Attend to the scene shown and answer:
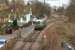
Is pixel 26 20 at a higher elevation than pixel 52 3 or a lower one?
lower

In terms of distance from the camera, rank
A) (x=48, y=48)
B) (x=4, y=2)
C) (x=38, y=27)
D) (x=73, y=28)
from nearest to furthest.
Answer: (x=48, y=48) → (x=73, y=28) → (x=38, y=27) → (x=4, y=2)

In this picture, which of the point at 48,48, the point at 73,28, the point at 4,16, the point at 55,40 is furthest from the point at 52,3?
the point at 48,48

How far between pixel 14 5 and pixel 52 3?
2094mm

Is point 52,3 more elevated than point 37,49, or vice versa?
point 52,3

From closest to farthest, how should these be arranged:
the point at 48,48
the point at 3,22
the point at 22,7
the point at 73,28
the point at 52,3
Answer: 1. the point at 48,48
2. the point at 73,28
3. the point at 3,22
4. the point at 52,3
5. the point at 22,7

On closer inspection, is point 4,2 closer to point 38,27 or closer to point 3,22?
point 3,22

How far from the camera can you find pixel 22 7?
1383cm

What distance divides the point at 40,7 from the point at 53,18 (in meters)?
1.11

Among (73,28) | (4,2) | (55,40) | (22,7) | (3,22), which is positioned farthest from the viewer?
(4,2)

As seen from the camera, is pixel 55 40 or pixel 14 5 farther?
pixel 14 5

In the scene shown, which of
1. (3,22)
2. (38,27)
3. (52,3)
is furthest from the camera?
(52,3)

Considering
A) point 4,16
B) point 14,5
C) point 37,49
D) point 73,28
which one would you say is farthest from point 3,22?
point 37,49

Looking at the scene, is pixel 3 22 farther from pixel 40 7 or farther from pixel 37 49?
pixel 37 49

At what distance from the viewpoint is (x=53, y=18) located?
40.7 ft
